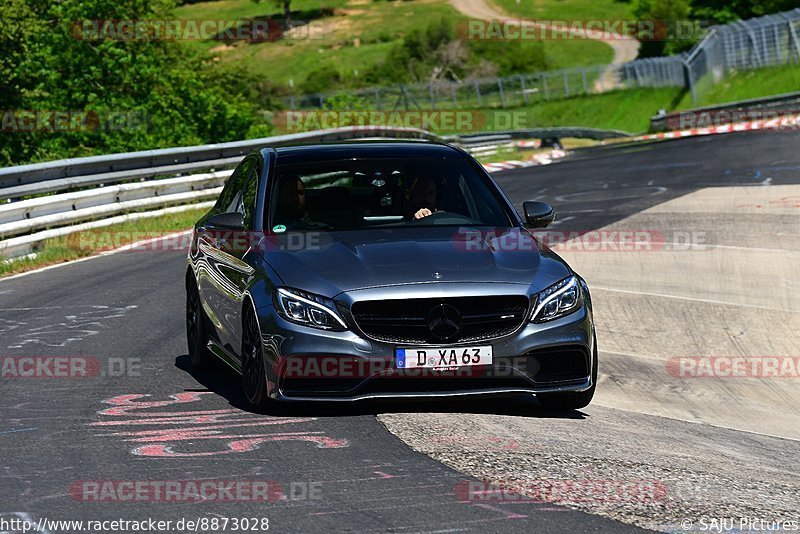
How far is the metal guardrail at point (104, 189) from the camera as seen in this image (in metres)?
17.3

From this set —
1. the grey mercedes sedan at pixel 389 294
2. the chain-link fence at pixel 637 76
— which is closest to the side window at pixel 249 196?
the grey mercedes sedan at pixel 389 294

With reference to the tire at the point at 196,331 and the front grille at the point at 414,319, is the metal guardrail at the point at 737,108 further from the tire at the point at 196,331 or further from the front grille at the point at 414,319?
the front grille at the point at 414,319

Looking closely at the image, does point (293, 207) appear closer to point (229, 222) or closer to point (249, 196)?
point (229, 222)

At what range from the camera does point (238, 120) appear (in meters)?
41.1

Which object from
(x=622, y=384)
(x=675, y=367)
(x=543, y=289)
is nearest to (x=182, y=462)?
(x=543, y=289)

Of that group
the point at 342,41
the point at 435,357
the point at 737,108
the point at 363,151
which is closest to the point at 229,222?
the point at 363,151

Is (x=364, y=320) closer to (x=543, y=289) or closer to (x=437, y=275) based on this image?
(x=437, y=275)

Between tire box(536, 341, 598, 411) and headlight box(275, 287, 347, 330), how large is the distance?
1469mm

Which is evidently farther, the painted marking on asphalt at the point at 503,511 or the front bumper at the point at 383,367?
the front bumper at the point at 383,367

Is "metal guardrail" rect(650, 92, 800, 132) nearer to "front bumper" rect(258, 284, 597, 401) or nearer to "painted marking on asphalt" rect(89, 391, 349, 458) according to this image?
"front bumper" rect(258, 284, 597, 401)

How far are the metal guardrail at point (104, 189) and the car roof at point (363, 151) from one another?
7173 millimetres

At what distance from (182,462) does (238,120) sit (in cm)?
3529

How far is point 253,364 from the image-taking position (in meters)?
7.85

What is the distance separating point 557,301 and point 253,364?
181 centimetres
